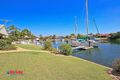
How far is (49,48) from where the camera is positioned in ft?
87.1

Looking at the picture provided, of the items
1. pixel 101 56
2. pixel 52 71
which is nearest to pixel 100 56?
pixel 101 56

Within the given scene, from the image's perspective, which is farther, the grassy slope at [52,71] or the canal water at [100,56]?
the canal water at [100,56]

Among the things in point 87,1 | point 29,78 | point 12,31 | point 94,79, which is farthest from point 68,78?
point 12,31

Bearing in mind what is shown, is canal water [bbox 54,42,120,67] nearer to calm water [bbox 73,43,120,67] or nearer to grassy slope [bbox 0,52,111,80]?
calm water [bbox 73,43,120,67]

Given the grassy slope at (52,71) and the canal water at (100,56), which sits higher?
the grassy slope at (52,71)

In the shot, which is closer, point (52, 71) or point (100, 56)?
point (52, 71)

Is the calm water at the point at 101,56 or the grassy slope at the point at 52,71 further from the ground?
the grassy slope at the point at 52,71

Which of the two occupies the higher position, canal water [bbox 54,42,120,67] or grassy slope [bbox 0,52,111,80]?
grassy slope [bbox 0,52,111,80]

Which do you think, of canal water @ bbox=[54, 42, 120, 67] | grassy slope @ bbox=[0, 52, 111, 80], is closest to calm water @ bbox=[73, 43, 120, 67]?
canal water @ bbox=[54, 42, 120, 67]

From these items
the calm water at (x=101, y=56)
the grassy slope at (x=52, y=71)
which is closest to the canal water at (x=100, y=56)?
the calm water at (x=101, y=56)

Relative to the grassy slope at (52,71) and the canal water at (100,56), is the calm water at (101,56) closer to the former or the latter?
the canal water at (100,56)

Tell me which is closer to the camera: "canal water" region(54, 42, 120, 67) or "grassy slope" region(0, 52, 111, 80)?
"grassy slope" region(0, 52, 111, 80)

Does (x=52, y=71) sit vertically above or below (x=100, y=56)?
above

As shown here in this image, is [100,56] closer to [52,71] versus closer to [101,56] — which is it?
[101,56]
